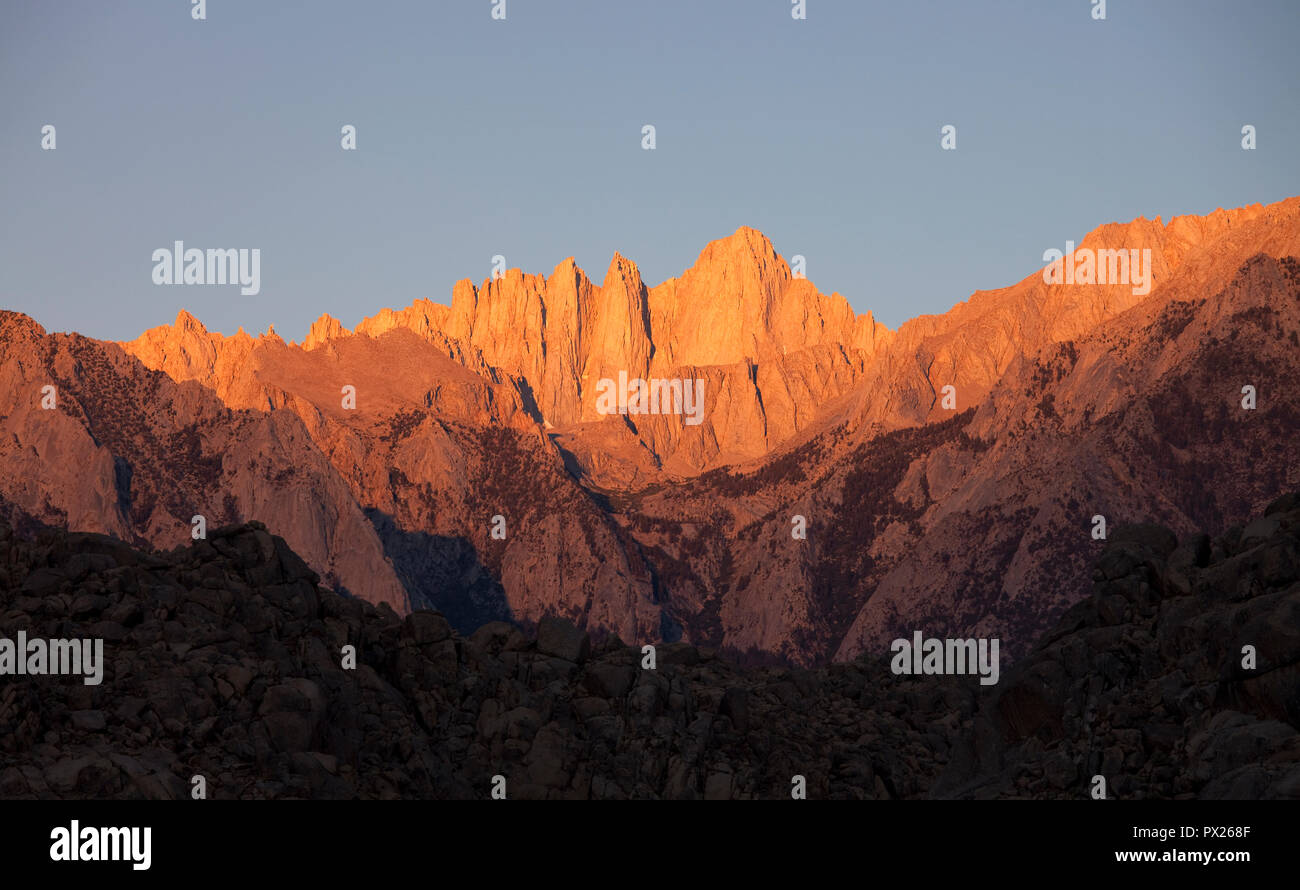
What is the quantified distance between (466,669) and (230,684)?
1407 cm

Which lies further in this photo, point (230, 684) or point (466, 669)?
point (466, 669)

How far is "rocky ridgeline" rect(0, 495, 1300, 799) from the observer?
58.6 m

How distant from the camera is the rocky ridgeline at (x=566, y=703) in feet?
192

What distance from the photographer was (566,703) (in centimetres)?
7350

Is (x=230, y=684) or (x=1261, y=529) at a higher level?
(x=1261, y=529)
